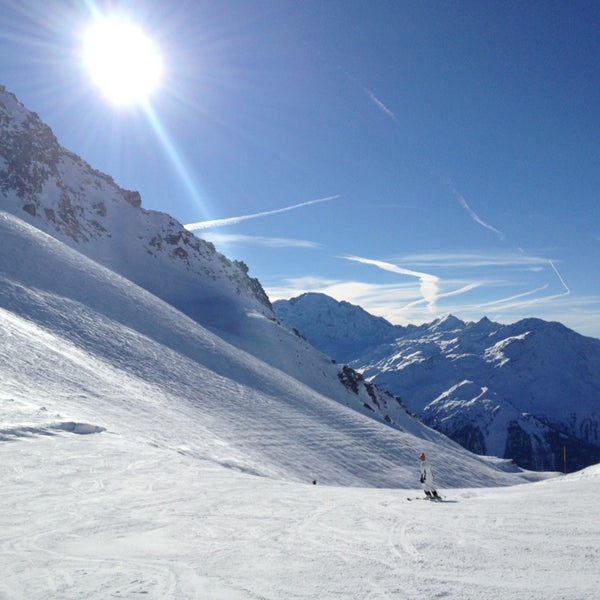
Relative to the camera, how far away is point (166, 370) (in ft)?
119

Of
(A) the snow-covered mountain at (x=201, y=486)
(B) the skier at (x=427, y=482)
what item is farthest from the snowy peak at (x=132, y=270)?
(B) the skier at (x=427, y=482)

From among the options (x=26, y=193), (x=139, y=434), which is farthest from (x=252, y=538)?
(x=26, y=193)

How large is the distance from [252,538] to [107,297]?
148 ft

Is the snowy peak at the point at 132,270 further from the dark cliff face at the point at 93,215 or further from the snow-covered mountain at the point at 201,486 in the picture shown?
the snow-covered mountain at the point at 201,486

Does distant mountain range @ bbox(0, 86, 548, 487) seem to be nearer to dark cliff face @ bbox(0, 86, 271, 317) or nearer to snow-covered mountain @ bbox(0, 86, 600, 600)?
snow-covered mountain @ bbox(0, 86, 600, 600)

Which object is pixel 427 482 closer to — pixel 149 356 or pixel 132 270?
pixel 149 356

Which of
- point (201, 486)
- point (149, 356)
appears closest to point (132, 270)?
point (149, 356)

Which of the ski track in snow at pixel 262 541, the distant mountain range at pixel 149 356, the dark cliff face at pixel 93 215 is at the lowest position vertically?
the ski track in snow at pixel 262 541

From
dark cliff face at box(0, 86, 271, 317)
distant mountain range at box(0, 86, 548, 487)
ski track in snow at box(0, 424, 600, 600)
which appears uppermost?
dark cliff face at box(0, 86, 271, 317)

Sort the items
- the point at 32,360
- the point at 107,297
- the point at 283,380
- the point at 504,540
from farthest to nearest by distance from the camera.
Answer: the point at 283,380, the point at 107,297, the point at 32,360, the point at 504,540

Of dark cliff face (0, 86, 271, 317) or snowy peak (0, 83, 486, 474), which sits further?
dark cliff face (0, 86, 271, 317)

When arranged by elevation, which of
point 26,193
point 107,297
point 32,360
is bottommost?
point 32,360

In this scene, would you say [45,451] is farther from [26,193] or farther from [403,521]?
[26,193]

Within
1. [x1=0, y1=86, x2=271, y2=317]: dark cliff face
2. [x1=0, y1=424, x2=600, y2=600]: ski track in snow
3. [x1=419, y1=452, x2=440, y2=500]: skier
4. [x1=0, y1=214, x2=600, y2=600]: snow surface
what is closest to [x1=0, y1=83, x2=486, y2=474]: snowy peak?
[x1=0, y1=86, x2=271, y2=317]: dark cliff face
